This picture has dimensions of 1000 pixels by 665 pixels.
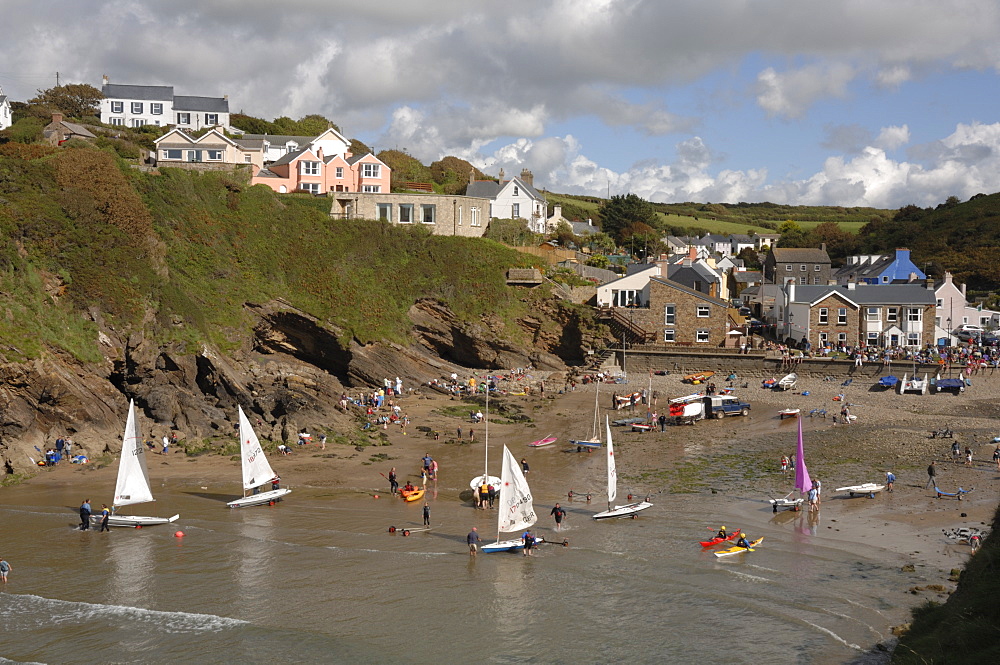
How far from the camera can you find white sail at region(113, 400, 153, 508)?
2809 centimetres

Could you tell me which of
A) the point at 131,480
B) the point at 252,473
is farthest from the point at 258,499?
the point at 131,480

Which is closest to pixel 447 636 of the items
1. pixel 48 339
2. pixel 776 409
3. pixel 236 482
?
pixel 236 482

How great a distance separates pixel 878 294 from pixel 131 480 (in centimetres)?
5626

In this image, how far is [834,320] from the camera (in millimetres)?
62469

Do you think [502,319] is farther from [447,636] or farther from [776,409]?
[447,636]

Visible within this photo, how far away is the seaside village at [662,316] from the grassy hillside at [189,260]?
150 inches

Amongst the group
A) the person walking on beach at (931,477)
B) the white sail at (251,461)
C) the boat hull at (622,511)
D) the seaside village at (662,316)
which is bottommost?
the boat hull at (622,511)

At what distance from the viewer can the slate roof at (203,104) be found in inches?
3725

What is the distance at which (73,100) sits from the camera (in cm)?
9281

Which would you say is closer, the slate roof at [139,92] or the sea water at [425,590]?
the sea water at [425,590]

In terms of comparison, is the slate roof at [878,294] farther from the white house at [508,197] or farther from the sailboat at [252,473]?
the sailboat at [252,473]

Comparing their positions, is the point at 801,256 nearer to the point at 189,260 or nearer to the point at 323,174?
the point at 323,174

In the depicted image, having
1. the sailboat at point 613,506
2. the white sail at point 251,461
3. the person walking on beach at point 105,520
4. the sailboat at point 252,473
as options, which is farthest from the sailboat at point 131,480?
the sailboat at point 613,506

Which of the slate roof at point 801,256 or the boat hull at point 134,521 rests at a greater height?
the slate roof at point 801,256
